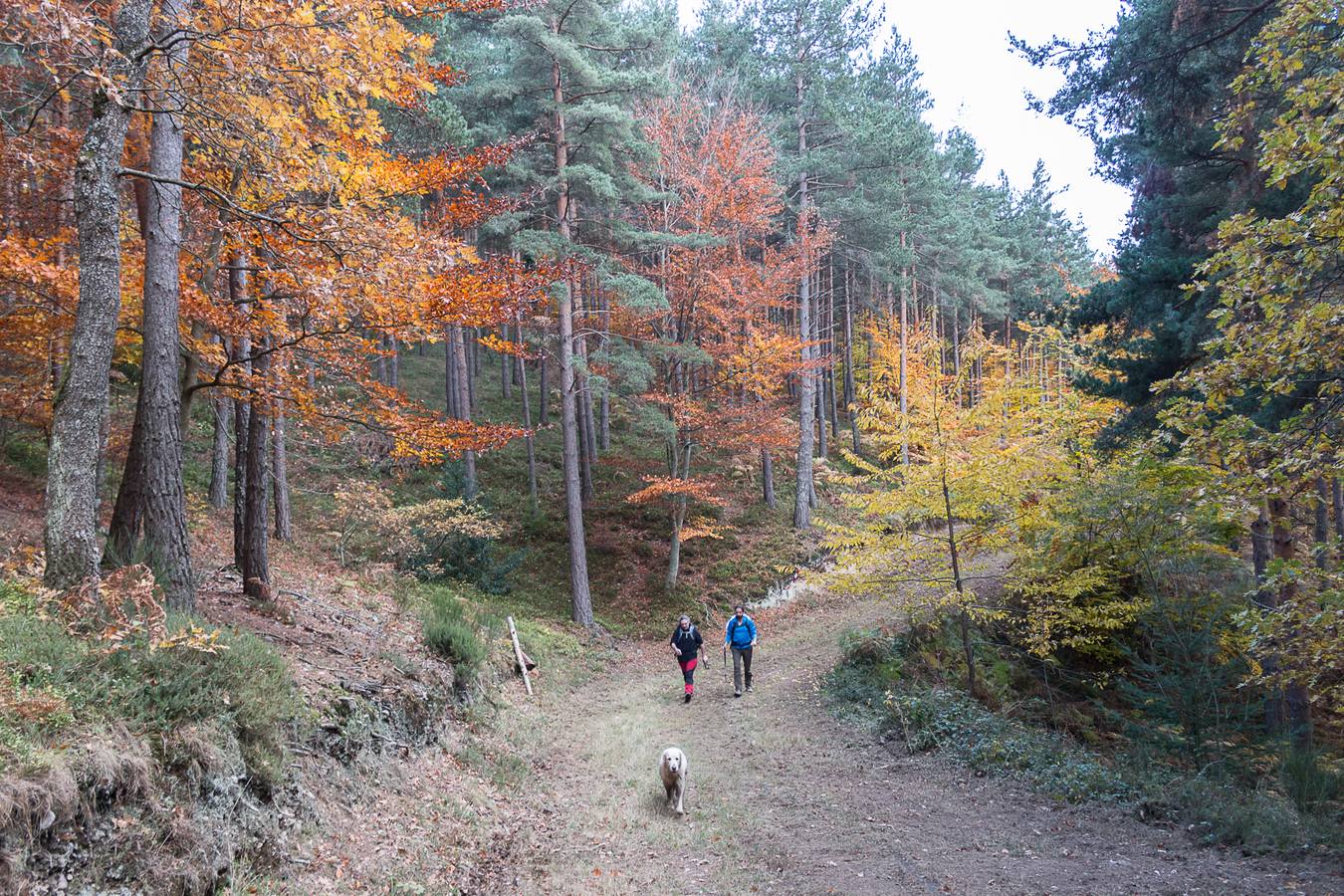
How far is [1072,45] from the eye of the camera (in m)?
9.40

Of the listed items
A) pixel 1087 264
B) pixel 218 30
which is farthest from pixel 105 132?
pixel 1087 264

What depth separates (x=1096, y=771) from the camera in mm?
7527

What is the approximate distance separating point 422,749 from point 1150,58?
12.9 meters

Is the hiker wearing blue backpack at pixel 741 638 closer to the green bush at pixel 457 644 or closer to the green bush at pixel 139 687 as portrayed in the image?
the green bush at pixel 457 644

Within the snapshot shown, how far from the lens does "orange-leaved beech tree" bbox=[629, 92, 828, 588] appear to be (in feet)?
62.5

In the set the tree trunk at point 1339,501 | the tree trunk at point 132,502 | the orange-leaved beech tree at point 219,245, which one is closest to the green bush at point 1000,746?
the orange-leaved beech tree at point 219,245

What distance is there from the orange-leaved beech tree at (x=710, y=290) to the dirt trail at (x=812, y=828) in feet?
29.7

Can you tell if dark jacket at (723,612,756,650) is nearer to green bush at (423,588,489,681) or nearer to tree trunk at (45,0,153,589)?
green bush at (423,588,489,681)

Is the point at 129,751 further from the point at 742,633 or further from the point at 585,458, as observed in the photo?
the point at 585,458

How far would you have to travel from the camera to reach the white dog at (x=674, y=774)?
7527 millimetres

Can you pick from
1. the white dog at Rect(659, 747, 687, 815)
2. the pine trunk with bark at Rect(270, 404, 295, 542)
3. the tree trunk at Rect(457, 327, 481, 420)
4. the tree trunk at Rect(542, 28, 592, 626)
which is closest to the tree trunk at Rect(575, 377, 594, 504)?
the tree trunk at Rect(457, 327, 481, 420)

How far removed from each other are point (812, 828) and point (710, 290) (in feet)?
50.0

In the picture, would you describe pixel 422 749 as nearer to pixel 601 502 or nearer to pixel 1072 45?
pixel 1072 45

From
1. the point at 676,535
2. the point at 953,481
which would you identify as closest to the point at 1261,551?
the point at 953,481
